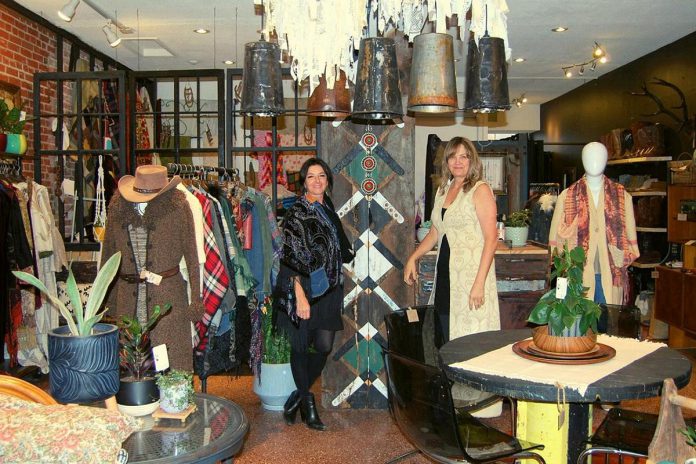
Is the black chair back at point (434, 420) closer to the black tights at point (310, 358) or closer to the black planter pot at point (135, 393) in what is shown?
the black planter pot at point (135, 393)

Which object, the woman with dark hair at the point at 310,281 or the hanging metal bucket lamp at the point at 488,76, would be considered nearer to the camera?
the hanging metal bucket lamp at the point at 488,76

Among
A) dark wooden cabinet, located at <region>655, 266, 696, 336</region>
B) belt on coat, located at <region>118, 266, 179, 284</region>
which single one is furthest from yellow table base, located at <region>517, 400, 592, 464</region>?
dark wooden cabinet, located at <region>655, 266, 696, 336</region>

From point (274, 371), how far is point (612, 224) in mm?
2273

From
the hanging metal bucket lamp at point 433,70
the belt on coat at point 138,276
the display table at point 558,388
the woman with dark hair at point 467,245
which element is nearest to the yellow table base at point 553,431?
the display table at point 558,388

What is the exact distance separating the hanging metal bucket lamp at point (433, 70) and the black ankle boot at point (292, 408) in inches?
102

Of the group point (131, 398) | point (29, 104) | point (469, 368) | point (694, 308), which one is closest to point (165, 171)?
point (131, 398)

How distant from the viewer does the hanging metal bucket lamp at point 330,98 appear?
2.33 meters

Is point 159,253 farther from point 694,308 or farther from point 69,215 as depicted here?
point 694,308

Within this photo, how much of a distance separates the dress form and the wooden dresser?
58 cm

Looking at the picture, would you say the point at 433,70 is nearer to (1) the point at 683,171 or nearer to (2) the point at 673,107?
(1) the point at 683,171

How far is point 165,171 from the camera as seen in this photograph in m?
3.77

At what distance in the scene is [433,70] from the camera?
2072 mm

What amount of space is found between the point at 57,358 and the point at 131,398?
32 cm

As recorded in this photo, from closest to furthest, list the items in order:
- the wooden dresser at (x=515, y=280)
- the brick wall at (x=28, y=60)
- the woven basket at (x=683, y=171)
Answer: the wooden dresser at (x=515, y=280) < the brick wall at (x=28, y=60) < the woven basket at (x=683, y=171)
